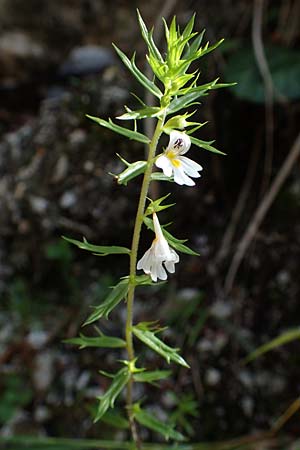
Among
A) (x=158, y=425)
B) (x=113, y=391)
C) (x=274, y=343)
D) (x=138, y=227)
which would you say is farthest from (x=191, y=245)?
(x=138, y=227)

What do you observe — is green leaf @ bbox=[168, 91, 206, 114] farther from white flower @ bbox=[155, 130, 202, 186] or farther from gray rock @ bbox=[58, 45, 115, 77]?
gray rock @ bbox=[58, 45, 115, 77]

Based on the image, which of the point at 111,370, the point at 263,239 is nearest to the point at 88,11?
the point at 263,239

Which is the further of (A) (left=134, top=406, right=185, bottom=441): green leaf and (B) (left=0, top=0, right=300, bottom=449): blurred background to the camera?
(B) (left=0, top=0, right=300, bottom=449): blurred background

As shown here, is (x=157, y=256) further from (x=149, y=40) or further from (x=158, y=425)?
(x=158, y=425)

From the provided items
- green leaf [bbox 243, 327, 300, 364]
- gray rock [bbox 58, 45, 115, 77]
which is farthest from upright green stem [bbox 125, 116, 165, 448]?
gray rock [bbox 58, 45, 115, 77]

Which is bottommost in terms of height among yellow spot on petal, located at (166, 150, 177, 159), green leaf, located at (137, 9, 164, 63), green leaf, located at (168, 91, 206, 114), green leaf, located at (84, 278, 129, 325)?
green leaf, located at (84, 278, 129, 325)

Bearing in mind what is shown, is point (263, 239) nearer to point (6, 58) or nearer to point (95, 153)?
point (95, 153)
